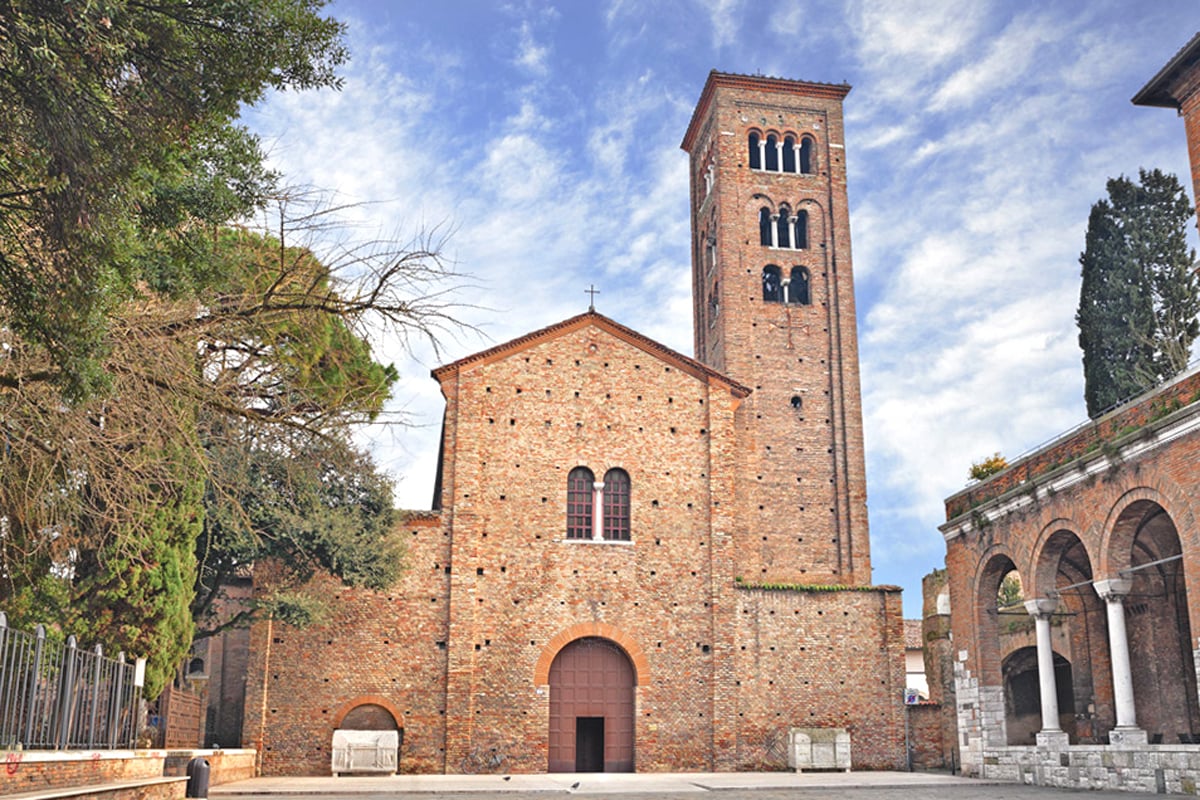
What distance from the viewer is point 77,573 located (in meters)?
14.9

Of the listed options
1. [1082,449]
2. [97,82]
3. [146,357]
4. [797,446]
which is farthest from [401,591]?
[97,82]

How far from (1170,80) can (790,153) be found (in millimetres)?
14995

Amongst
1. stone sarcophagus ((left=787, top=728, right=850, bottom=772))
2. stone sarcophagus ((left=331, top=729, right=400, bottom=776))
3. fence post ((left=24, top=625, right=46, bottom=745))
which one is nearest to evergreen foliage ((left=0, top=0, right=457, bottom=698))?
fence post ((left=24, top=625, right=46, bottom=745))

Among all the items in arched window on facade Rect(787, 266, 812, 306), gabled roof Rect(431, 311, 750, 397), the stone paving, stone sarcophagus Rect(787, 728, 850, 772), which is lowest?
the stone paving

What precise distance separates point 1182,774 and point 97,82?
54.5 ft

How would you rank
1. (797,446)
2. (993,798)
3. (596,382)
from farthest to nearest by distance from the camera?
1. (797,446)
2. (596,382)
3. (993,798)

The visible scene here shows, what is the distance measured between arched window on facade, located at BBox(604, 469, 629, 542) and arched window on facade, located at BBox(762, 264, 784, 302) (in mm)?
9208

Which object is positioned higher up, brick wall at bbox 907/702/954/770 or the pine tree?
the pine tree

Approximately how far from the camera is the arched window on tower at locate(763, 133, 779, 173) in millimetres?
32719

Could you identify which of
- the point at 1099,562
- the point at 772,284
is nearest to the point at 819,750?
the point at 1099,562

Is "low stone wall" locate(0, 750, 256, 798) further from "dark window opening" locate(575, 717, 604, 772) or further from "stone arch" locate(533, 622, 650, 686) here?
"dark window opening" locate(575, 717, 604, 772)

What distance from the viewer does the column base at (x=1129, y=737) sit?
17172mm

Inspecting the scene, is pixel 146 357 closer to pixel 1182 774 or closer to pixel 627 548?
pixel 1182 774

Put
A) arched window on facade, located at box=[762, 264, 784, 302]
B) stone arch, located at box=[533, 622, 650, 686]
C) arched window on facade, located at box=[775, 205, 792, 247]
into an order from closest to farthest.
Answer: stone arch, located at box=[533, 622, 650, 686] < arched window on facade, located at box=[762, 264, 784, 302] < arched window on facade, located at box=[775, 205, 792, 247]
